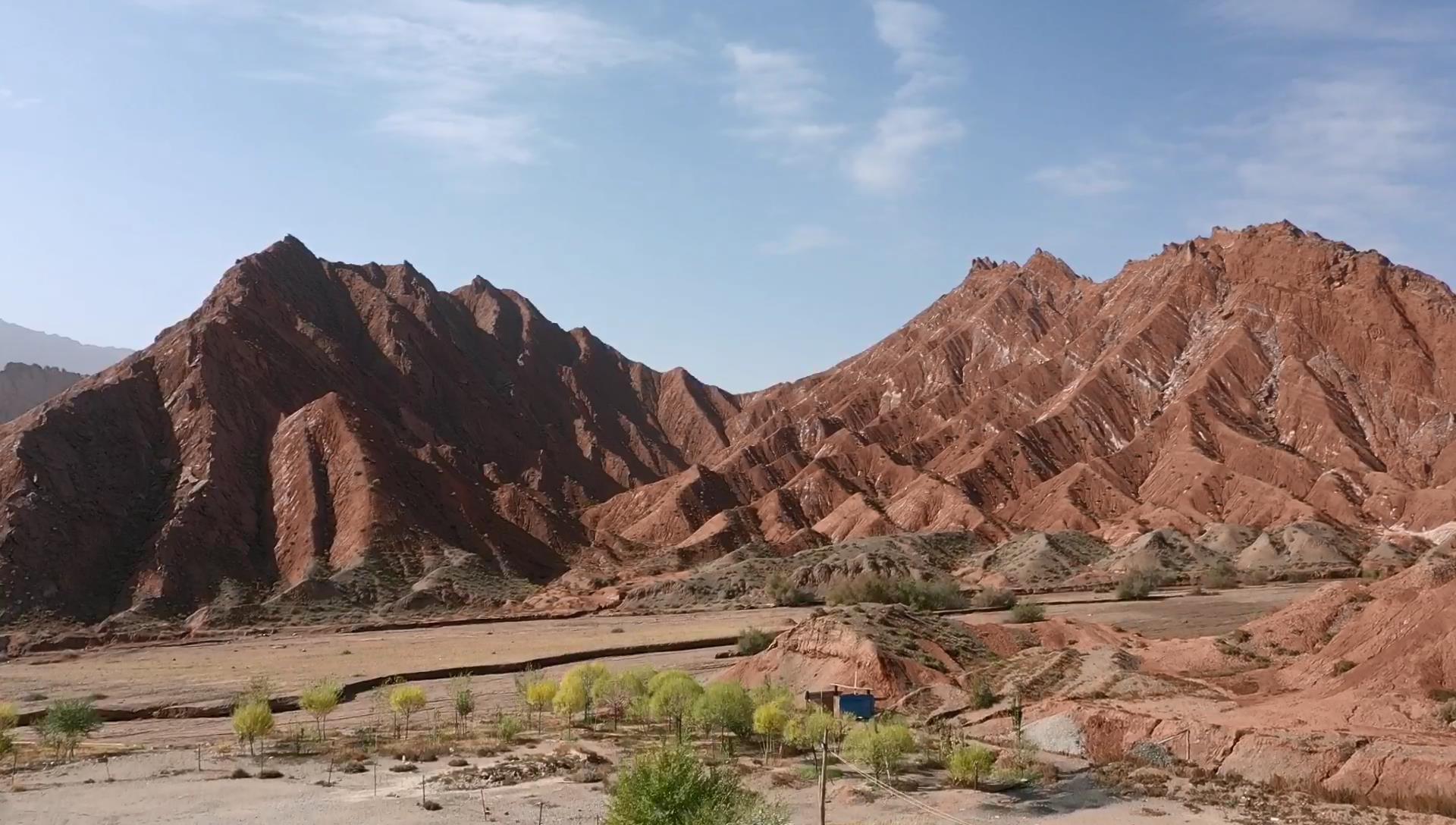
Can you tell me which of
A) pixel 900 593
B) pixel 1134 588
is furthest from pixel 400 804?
pixel 1134 588

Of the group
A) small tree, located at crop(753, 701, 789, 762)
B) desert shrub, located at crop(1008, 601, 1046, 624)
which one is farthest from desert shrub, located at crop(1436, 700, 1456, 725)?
desert shrub, located at crop(1008, 601, 1046, 624)

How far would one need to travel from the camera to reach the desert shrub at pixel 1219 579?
85.9 m

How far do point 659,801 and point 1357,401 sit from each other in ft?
420

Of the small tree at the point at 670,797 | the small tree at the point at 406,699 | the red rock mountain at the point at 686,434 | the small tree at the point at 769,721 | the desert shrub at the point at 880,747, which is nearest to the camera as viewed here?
the small tree at the point at 670,797

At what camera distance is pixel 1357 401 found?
409 ft

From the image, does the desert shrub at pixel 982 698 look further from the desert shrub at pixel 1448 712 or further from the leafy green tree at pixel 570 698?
the desert shrub at pixel 1448 712

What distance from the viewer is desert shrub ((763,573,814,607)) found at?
8494 cm

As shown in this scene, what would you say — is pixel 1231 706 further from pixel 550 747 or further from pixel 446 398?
pixel 446 398

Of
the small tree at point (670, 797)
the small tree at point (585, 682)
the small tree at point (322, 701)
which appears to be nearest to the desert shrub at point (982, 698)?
the small tree at point (585, 682)

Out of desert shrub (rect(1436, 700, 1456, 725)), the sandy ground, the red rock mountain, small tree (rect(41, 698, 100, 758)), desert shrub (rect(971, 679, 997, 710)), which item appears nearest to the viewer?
the sandy ground

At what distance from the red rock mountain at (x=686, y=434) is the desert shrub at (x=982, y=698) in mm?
53517

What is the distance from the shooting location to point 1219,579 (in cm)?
Result: 8625

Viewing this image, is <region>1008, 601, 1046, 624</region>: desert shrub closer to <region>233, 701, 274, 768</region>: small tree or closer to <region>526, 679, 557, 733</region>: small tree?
<region>526, 679, 557, 733</region>: small tree

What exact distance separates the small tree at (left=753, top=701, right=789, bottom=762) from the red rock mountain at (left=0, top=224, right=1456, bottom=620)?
54.4 metres
